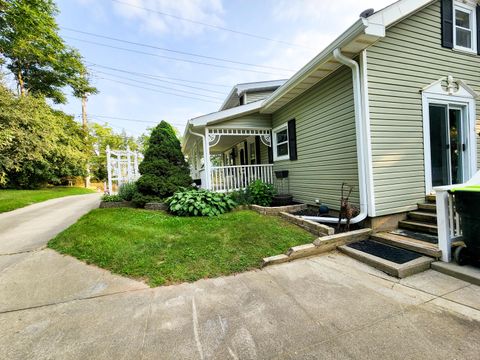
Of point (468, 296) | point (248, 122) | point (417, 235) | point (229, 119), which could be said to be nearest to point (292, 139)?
point (248, 122)

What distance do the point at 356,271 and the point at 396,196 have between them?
2.10 metres

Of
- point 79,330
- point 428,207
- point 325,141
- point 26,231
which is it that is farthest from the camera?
point 26,231

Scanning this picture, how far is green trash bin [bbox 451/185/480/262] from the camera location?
2.65m

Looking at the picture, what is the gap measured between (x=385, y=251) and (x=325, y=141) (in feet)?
8.85

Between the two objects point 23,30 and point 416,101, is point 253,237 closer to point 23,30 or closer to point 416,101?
point 416,101

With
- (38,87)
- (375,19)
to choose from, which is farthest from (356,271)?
(38,87)

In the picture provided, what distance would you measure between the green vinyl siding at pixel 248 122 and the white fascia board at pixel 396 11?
4139 millimetres

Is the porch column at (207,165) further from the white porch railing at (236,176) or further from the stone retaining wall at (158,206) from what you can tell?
the stone retaining wall at (158,206)

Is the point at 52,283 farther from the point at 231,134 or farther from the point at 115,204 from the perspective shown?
the point at 231,134

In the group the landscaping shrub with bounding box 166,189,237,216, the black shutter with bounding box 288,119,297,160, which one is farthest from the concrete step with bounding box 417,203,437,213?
the landscaping shrub with bounding box 166,189,237,216

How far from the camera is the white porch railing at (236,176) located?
23.1ft

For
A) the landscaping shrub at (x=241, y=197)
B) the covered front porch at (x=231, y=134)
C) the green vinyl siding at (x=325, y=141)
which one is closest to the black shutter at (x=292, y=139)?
the green vinyl siding at (x=325, y=141)

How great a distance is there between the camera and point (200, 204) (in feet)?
18.8

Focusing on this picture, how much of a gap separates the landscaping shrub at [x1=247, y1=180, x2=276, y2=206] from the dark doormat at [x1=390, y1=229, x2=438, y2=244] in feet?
10.4
